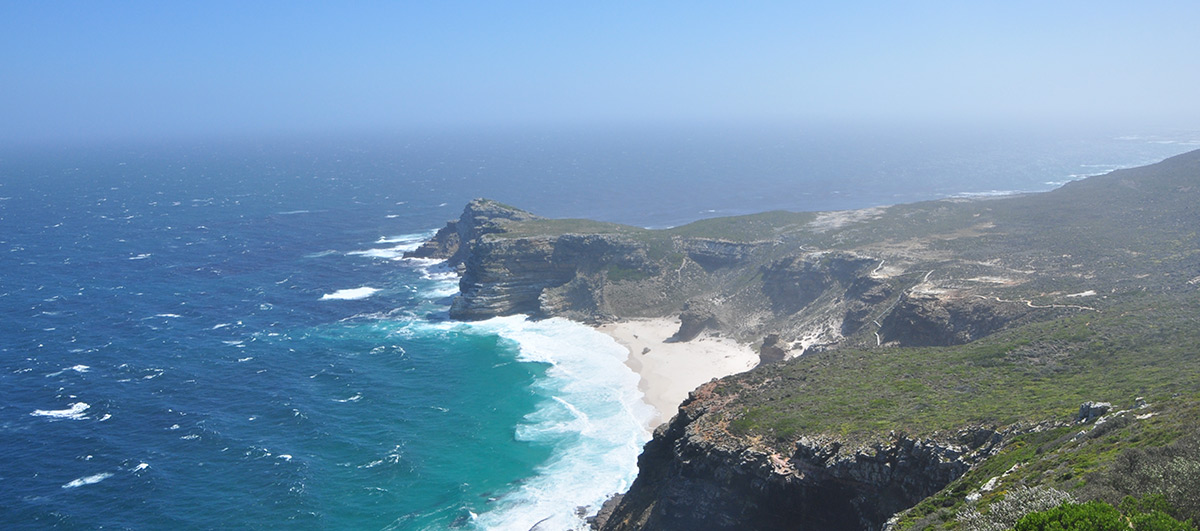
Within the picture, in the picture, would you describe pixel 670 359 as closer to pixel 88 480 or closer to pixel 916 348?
pixel 916 348

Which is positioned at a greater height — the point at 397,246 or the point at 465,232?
the point at 465,232

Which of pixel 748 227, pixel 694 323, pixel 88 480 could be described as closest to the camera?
pixel 88 480

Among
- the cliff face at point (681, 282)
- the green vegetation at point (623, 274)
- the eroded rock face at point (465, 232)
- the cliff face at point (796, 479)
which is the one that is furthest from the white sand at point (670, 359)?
the eroded rock face at point (465, 232)

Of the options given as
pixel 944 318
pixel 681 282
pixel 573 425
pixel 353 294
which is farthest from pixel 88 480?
pixel 681 282

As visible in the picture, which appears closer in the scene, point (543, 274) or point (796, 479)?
point (796, 479)

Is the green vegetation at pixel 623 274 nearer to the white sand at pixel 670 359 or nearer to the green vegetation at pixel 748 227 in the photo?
the white sand at pixel 670 359

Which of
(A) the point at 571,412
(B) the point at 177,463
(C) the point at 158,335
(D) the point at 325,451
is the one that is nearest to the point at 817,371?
(A) the point at 571,412

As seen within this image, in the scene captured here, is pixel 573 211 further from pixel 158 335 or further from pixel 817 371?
pixel 817 371

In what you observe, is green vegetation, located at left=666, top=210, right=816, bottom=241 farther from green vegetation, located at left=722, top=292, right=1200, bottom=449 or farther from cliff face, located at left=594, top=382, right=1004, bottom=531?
cliff face, located at left=594, top=382, right=1004, bottom=531
